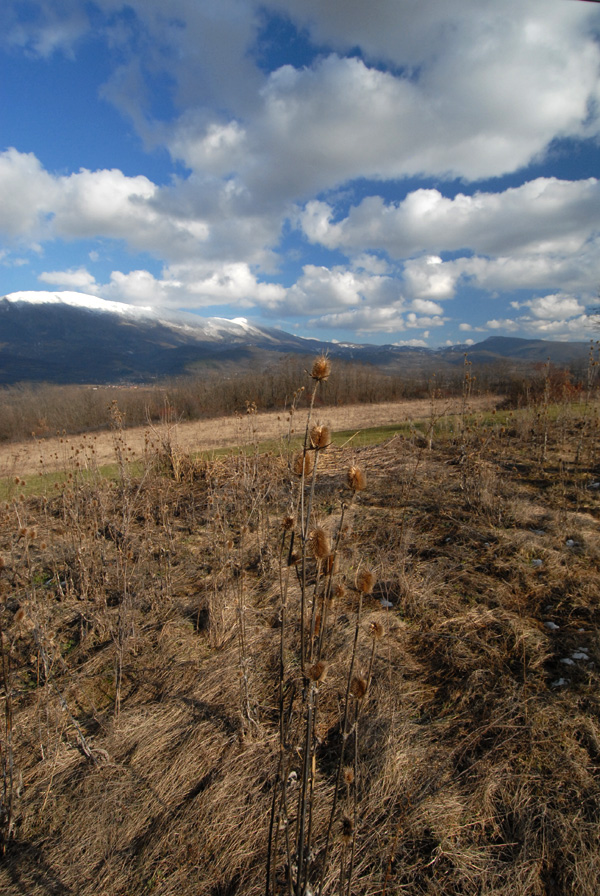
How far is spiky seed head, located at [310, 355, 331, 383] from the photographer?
1600mm

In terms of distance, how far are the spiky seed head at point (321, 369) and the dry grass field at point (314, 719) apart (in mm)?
20

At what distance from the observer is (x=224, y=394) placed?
3234 cm

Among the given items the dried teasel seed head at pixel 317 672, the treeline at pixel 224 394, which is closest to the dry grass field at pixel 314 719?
the dried teasel seed head at pixel 317 672

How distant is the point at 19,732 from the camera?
2990mm

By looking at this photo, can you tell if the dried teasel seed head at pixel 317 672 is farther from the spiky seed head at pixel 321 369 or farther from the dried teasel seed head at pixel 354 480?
the spiky seed head at pixel 321 369

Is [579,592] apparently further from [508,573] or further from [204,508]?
[204,508]

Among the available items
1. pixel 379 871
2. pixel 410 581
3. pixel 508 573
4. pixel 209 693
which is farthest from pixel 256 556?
pixel 379 871

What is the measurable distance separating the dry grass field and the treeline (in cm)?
1867

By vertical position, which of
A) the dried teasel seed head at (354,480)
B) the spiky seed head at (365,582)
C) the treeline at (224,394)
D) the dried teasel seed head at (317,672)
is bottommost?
the treeline at (224,394)

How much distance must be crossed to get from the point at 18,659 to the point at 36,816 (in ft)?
5.93

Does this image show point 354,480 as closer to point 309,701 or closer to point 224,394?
point 309,701

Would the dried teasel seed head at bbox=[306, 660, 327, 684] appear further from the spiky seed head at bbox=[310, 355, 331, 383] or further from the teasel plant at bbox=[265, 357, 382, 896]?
the spiky seed head at bbox=[310, 355, 331, 383]

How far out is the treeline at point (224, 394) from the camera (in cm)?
2625

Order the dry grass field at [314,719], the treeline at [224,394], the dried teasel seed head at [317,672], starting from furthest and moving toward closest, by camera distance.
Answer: the treeline at [224,394] → the dry grass field at [314,719] → the dried teasel seed head at [317,672]
